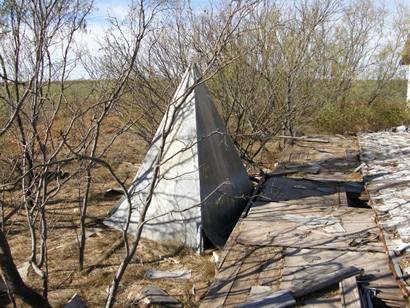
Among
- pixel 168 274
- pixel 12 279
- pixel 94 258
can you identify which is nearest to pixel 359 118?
pixel 168 274

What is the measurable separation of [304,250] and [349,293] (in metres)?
1.10

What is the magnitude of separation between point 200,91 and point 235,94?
10.9 ft

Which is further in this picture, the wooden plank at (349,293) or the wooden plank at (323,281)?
the wooden plank at (323,281)

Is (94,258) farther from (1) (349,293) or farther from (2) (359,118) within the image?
(2) (359,118)

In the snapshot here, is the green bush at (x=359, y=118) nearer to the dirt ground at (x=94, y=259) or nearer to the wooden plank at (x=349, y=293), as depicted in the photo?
the dirt ground at (x=94, y=259)

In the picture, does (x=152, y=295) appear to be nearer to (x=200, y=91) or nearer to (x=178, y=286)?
(x=178, y=286)

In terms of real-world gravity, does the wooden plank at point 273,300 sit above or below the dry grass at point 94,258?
above

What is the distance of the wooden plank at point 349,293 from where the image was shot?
3.32 m

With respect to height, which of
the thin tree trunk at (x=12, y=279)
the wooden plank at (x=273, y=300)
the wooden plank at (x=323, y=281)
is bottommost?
the wooden plank at (x=273, y=300)

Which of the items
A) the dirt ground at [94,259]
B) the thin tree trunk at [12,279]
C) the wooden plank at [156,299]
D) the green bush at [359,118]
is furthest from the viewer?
the green bush at [359,118]

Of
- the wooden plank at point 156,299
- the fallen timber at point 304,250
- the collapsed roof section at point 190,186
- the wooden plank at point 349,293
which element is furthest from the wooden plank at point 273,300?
the collapsed roof section at point 190,186

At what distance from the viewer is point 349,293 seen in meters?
3.49

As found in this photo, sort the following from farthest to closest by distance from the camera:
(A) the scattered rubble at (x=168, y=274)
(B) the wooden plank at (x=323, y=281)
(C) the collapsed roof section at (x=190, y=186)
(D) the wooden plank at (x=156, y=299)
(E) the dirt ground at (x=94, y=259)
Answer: (C) the collapsed roof section at (x=190, y=186) < (A) the scattered rubble at (x=168, y=274) < (E) the dirt ground at (x=94, y=259) < (D) the wooden plank at (x=156, y=299) < (B) the wooden plank at (x=323, y=281)

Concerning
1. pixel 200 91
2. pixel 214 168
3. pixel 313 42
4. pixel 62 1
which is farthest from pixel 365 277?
pixel 313 42
